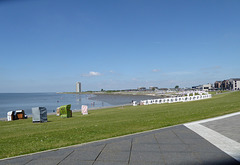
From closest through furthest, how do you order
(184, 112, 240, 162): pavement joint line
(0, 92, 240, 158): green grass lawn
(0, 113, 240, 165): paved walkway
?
1. (0, 113, 240, 165): paved walkway
2. (184, 112, 240, 162): pavement joint line
3. (0, 92, 240, 158): green grass lawn

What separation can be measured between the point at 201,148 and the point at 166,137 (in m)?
1.51

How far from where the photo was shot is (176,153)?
5.38 metres

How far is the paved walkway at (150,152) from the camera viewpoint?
4.90 meters

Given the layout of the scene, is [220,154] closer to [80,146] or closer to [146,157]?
[146,157]

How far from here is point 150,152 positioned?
217 inches

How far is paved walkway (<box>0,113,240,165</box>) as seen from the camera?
16.1ft

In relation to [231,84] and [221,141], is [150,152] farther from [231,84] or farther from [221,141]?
[231,84]

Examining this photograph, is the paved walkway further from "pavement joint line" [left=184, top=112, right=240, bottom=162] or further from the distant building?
the distant building

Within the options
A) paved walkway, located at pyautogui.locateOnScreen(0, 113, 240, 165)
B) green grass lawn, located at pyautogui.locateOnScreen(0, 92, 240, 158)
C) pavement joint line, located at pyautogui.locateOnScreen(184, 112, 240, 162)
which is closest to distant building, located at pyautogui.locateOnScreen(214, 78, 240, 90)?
green grass lawn, located at pyautogui.locateOnScreen(0, 92, 240, 158)

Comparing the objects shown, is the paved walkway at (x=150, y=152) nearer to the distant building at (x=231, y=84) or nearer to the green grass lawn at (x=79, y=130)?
the green grass lawn at (x=79, y=130)

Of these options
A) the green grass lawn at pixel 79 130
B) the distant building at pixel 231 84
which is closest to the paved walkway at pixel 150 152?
the green grass lawn at pixel 79 130

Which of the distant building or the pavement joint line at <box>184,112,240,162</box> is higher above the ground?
the distant building

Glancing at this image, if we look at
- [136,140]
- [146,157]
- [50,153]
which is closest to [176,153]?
[146,157]

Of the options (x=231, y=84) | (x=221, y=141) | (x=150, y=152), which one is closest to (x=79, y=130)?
(x=150, y=152)
